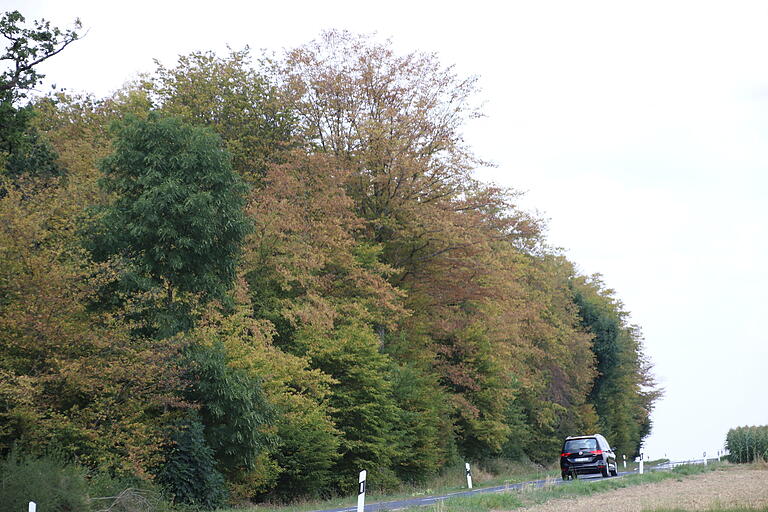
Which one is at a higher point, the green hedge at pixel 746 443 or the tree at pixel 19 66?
the tree at pixel 19 66

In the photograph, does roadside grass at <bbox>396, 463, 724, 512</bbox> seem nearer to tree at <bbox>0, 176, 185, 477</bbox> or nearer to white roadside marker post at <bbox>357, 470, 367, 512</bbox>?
white roadside marker post at <bbox>357, 470, 367, 512</bbox>

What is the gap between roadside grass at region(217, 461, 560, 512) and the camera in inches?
1036

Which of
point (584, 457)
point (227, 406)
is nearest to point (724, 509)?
point (227, 406)

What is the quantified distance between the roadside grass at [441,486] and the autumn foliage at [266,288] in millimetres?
756

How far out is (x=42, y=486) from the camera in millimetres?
18391

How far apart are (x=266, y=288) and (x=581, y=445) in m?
13.7

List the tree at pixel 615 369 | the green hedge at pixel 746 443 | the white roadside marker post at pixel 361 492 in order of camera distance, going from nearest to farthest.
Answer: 1. the white roadside marker post at pixel 361 492
2. the green hedge at pixel 746 443
3. the tree at pixel 615 369

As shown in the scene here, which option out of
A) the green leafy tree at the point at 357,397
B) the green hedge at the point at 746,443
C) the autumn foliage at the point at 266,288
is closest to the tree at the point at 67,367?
the autumn foliage at the point at 266,288

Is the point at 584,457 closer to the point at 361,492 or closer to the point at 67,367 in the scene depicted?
the point at 361,492

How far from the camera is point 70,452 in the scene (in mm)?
22078

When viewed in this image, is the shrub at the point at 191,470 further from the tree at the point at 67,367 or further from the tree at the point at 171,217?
the tree at the point at 171,217

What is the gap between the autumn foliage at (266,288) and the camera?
22.6 meters

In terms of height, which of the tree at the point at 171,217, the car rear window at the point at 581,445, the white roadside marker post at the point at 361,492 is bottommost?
the white roadside marker post at the point at 361,492

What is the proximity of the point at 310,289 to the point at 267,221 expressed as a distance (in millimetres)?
3133
